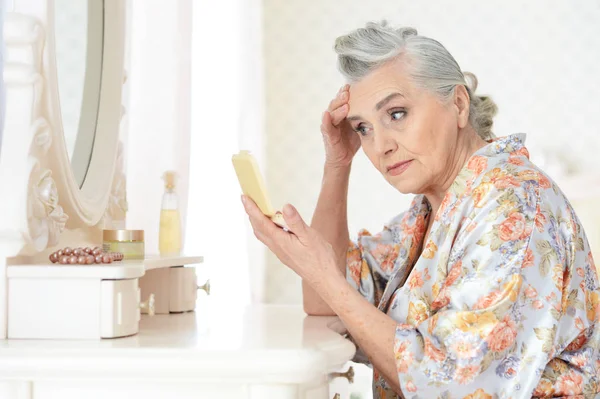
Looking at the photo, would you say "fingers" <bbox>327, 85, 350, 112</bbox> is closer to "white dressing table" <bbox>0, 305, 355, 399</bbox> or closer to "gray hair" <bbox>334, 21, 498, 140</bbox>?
"gray hair" <bbox>334, 21, 498, 140</bbox>

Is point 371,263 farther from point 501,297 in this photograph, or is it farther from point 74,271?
point 74,271

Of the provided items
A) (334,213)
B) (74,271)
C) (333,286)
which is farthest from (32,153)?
(334,213)

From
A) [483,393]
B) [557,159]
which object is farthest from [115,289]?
[557,159]

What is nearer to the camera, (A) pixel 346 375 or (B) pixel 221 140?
(A) pixel 346 375

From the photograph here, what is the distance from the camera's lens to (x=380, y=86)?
144 centimetres

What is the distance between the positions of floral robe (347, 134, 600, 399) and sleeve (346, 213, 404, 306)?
298 millimetres

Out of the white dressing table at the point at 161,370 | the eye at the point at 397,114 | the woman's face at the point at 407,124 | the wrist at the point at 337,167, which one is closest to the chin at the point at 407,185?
the woman's face at the point at 407,124

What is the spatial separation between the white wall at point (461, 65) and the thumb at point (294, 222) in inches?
119

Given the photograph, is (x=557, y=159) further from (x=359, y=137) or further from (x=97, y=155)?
A: (x=97, y=155)

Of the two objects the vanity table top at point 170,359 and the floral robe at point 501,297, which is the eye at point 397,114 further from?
the vanity table top at point 170,359

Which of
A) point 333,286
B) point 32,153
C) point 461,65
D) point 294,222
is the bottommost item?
point 333,286

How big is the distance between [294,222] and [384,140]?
0.31m

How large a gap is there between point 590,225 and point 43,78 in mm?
2964

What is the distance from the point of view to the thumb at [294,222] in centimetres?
122
